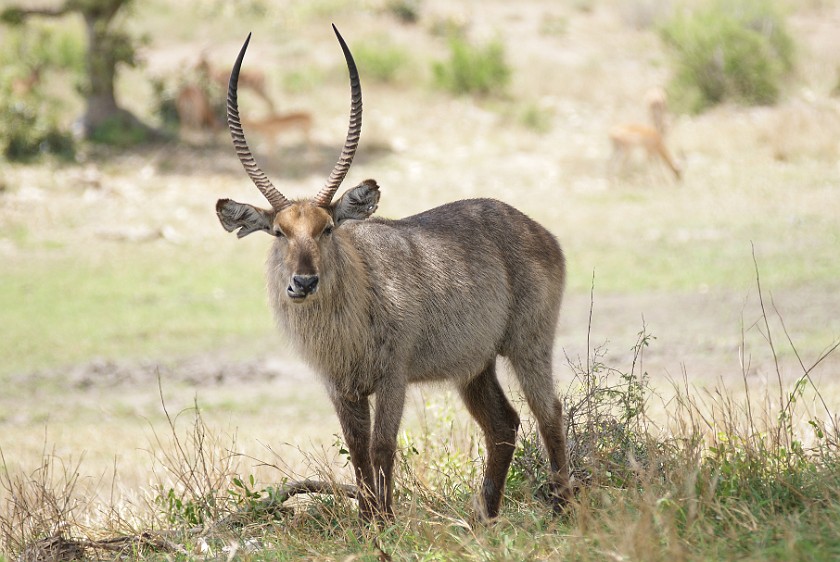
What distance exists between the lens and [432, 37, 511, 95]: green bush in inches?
937

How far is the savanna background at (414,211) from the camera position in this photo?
479 cm

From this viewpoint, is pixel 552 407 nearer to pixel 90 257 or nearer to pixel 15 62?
pixel 90 257

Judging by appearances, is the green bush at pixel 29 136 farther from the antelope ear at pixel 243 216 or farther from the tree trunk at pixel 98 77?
the antelope ear at pixel 243 216

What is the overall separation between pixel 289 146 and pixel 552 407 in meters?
16.5

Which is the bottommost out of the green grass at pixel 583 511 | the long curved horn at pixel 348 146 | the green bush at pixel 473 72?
the green grass at pixel 583 511

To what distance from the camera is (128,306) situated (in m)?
13.8

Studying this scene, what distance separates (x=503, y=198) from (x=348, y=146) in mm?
12760

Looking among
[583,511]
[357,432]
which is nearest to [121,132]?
[357,432]

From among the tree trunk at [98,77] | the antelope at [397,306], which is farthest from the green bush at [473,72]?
the antelope at [397,306]

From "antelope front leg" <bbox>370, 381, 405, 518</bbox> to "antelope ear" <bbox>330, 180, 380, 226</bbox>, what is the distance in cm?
82

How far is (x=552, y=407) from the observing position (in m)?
5.53

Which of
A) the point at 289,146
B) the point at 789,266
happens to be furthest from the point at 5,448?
the point at 289,146

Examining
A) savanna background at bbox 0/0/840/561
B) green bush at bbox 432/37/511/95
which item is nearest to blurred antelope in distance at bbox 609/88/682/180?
savanna background at bbox 0/0/840/561

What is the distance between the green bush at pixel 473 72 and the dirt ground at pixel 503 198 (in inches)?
16.6
